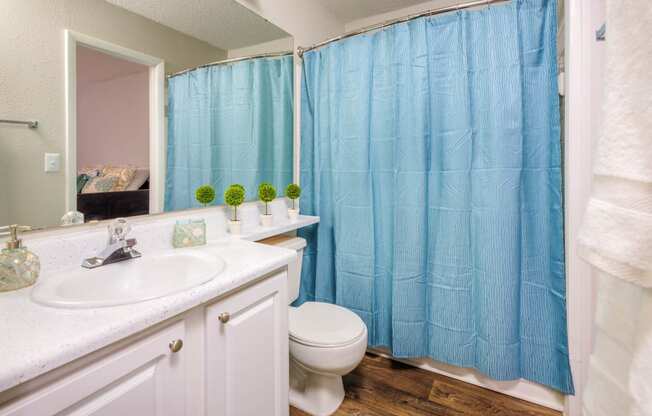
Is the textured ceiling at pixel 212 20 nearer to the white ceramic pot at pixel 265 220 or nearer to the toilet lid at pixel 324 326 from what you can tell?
the white ceramic pot at pixel 265 220

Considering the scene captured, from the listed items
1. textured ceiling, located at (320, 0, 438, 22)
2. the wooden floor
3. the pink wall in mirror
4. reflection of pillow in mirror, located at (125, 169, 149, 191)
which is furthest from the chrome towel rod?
textured ceiling, located at (320, 0, 438, 22)

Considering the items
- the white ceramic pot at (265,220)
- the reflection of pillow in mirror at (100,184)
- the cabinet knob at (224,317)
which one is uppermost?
the reflection of pillow in mirror at (100,184)

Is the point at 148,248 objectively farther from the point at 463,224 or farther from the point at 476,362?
the point at 476,362

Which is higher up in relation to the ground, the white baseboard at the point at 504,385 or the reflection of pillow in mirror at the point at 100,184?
the reflection of pillow in mirror at the point at 100,184

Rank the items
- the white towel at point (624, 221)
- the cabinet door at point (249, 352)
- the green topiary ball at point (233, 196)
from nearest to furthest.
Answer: the white towel at point (624, 221), the cabinet door at point (249, 352), the green topiary ball at point (233, 196)

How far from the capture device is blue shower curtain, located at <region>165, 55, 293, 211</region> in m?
1.38

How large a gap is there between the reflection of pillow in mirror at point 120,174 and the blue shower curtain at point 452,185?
108cm

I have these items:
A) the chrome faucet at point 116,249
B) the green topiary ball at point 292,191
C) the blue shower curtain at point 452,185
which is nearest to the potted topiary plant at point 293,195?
the green topiary ball at point 292,191

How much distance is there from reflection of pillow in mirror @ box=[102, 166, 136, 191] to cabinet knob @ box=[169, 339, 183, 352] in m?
0.69

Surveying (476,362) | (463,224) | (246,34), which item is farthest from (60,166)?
(476,362)

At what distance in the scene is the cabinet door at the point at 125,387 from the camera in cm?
56

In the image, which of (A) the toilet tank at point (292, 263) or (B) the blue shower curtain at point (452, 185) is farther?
(A) the toilet tank at point (292, 263)

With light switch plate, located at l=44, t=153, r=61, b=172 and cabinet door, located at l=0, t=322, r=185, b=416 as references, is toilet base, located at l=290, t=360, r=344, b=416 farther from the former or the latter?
light switch plate, located at l=44, t=153, r=61, b=172

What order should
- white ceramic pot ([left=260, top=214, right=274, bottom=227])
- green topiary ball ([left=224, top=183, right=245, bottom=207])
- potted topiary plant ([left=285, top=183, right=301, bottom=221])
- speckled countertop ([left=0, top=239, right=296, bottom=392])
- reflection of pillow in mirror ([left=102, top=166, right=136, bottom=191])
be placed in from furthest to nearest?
potted topiary plant ([left=285, top=183, right=301, bottom=221])
white ceramic pot ([left=260, top=214, right=274, bottom=227])
green topiary ball ([left=224, top=183, right=245, bottom=207])
reflection of pillow in mirror ([left=102, top=166, right=136, bottom=191])
speckled countertop ([left=0, top=239, right=296, bottom=392])
